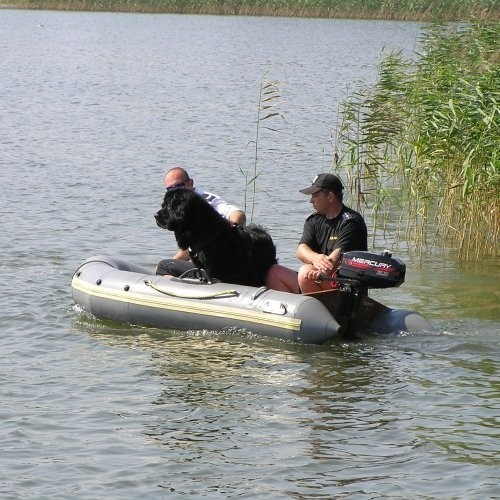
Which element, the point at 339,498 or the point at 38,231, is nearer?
the point at 339,498

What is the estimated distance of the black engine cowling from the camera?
7.37 metres

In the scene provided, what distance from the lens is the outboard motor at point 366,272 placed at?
7.37m

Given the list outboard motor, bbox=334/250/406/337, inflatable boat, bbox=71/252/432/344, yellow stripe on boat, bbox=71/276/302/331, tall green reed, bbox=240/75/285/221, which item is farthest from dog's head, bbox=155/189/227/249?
tall green reed, bbox=240/75/285/221

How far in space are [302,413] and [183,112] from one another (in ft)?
50.5

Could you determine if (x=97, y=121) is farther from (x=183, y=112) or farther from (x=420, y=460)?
(x=420, y=460)

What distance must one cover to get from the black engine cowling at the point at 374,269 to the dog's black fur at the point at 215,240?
0.82 m

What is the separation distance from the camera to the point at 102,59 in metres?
31.7

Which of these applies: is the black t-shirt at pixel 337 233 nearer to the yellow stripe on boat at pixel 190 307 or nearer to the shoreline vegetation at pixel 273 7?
the yellow stripe on boat at pixel 190 307

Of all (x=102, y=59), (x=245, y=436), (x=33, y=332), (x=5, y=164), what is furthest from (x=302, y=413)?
(x=102, y=59)

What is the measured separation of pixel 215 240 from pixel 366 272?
45.4 inches

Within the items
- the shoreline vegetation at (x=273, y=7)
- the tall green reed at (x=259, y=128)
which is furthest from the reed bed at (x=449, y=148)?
the shoreline vegetation at (x=273, y=7)

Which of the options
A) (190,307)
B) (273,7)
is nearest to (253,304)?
(190,307)

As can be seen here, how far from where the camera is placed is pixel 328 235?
315 inches

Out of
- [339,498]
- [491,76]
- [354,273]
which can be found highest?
[491,76]
